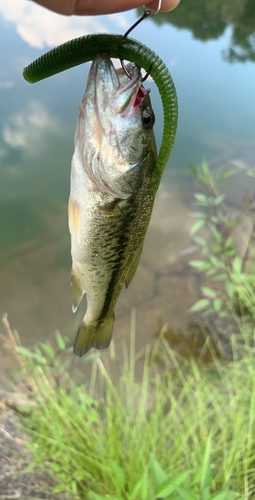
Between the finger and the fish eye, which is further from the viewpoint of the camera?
the finger

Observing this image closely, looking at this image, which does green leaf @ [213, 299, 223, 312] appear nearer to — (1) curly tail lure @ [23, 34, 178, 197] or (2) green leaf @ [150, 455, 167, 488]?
(2) green leaf @ [150, 455, 167, 488]

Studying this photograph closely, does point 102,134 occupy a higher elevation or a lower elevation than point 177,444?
higher

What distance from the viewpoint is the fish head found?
968 mm

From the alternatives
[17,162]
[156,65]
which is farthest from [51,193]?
[156,65]

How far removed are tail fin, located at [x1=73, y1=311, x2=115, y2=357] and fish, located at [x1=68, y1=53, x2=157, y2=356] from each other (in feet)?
0.94

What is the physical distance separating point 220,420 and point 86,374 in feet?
4.45

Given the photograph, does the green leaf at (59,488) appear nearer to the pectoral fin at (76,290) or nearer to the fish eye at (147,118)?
the pectoral fin at (76,290)

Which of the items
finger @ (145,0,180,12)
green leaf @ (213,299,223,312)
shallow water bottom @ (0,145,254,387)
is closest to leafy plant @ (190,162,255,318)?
green leaf @ (213,299,223,312)

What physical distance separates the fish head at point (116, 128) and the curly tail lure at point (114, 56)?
4 cm

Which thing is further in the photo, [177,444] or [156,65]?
[177,444]

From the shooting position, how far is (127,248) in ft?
3.87

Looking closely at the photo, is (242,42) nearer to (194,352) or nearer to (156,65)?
(194,352)

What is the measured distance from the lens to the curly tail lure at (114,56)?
878mm

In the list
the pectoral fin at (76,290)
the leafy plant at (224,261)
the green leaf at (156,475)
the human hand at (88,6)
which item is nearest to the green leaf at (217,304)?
the leafy plant at (224,261)
